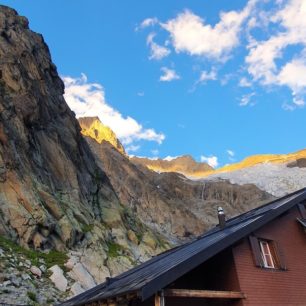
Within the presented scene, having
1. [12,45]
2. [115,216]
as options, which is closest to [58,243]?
[115,216]

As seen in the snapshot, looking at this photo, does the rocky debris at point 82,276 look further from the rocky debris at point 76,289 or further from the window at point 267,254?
the window at point 267,254

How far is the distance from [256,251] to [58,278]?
548 inches

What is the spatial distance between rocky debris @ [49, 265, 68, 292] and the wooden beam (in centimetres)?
1352

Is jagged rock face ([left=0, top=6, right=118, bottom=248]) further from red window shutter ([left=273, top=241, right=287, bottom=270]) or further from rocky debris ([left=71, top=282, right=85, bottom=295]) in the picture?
red window shutter ([left=273, top=241, right=287, bottom=270])

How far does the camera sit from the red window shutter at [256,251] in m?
13.4

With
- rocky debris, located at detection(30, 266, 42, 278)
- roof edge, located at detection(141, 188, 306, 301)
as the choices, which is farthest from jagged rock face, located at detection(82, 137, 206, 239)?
roof edge, located at detection(141, 188, 306, 301)

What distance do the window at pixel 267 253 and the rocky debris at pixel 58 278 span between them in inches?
501

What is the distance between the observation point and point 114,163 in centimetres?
8675

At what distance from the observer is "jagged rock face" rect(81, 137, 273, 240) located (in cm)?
7062

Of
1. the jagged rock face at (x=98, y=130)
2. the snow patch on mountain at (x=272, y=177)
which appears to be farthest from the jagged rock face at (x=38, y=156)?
Result: the jagged rock face at (x=98, y=130)

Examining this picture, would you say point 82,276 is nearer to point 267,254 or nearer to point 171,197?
point 267,254

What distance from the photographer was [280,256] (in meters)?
14.7

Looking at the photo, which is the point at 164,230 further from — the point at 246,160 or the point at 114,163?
the point at 246,160

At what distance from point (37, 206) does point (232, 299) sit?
18.8 metres
